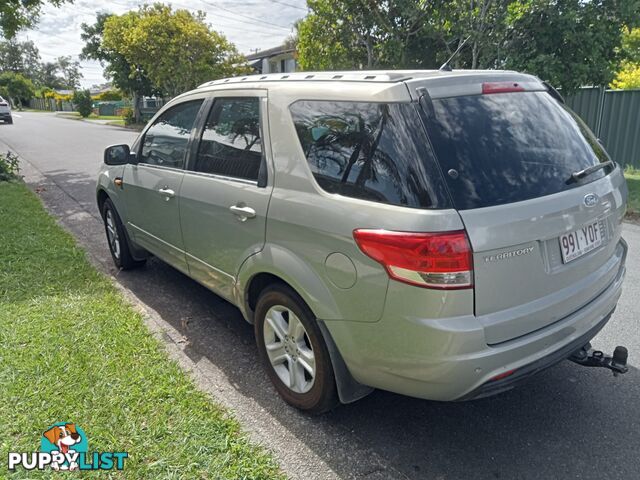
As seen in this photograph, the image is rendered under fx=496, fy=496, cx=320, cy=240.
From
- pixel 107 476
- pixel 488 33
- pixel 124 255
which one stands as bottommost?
pixel 107 476

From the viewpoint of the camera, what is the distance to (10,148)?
18.5 m

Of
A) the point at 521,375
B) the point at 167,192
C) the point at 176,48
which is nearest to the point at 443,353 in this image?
the point at 521,375

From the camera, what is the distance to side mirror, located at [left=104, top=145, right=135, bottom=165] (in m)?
4.38

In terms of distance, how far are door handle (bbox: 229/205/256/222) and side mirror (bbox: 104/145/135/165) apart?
184cm

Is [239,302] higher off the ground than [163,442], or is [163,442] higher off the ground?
[239,302]

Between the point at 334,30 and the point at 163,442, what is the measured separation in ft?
41.4

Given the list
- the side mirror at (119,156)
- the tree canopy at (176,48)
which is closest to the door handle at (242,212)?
the side mirror at (119,156)

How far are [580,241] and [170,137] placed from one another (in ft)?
10.0

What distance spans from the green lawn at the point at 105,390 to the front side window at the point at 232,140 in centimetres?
134

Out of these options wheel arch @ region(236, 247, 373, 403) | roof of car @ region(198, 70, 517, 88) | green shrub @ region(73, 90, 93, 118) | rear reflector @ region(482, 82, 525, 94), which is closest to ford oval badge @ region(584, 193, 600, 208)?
rear reflector @ region(482, 82, 525, 94)

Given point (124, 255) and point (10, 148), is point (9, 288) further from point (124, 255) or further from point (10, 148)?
point (10, 148)

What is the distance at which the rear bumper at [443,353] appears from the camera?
2.09 m

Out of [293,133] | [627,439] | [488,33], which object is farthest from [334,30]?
[627,439]

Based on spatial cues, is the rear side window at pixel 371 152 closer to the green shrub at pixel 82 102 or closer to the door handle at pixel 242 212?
the door handle at pixel 242 212
